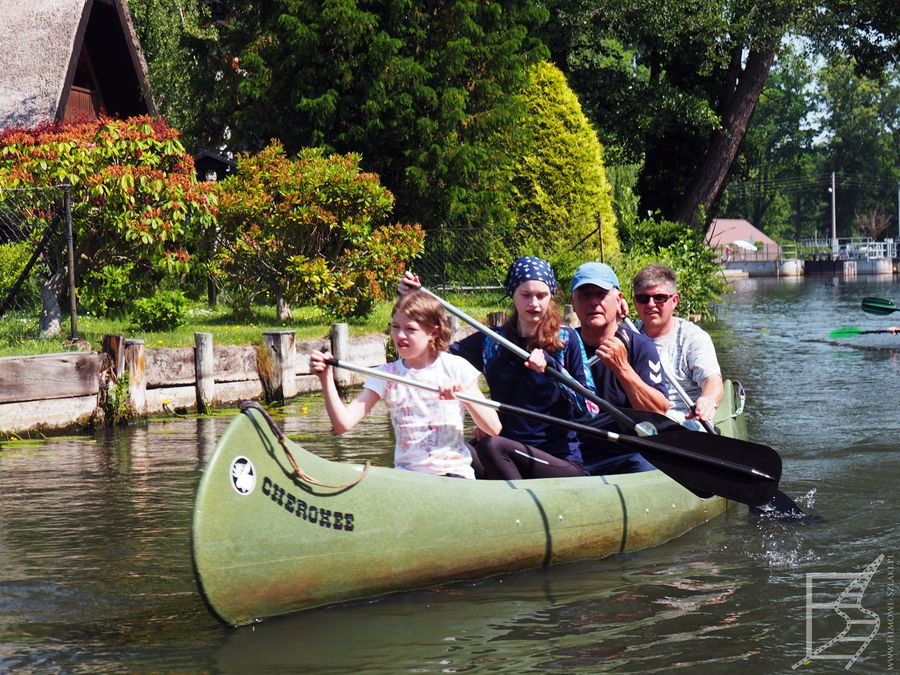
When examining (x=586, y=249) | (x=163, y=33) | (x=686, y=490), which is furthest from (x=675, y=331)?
(x=163, y=33)

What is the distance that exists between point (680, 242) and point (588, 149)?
9.30 ft

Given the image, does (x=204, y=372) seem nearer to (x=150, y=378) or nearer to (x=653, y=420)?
(x=150, y=378)

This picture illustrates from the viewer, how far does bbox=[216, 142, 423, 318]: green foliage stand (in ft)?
52.4

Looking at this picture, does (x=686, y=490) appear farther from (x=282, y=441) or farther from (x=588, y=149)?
(x=588, y=149)

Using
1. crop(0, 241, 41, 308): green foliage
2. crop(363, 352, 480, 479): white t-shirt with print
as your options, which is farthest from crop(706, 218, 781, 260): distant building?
crop(363, 352, 480, 479): white t-shirt with print

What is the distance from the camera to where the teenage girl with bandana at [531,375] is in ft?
21.0

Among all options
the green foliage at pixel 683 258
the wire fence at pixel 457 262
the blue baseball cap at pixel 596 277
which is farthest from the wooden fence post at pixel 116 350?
the green foliage at pixel 683 258

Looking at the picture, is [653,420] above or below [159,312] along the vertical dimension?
below

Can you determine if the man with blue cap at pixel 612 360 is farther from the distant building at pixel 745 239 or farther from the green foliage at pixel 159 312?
the distant building at pixel 745 239

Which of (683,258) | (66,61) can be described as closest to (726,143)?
(683,258)

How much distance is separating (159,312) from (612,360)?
8523 mm

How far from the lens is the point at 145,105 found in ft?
80.9

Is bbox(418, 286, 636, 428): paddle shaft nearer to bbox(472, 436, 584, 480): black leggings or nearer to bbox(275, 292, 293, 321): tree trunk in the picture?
bbox(472, 436, 584, 480): black leggings

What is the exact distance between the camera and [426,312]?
5879 mm
